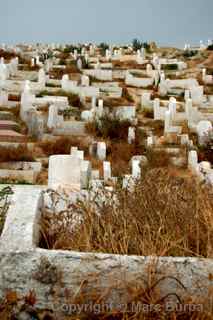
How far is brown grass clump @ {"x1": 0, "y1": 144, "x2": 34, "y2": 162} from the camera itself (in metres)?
22.7

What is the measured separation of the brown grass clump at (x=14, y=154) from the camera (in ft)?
74.4

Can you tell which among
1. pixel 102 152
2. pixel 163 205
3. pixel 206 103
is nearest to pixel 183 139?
pixel 102 152

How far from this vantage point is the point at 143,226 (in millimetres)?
3795

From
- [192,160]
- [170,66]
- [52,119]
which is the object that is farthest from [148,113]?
[170,66]

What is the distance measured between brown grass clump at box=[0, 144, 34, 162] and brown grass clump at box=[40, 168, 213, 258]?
1868 cm

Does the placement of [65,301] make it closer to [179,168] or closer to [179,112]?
[179,168]

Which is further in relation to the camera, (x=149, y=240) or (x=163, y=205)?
(x=163, y=205)

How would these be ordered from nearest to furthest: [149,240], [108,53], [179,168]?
1. [149,240]
2. [179,168]
3. [108,53]

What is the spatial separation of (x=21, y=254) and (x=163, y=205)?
4.42ft

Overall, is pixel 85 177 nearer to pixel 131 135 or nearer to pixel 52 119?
pixel 131 135

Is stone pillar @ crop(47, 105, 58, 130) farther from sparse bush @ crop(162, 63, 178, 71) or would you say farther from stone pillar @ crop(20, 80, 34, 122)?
sparse bush @ crop(162, 63, 178, 71)

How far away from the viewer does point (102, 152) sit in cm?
2580

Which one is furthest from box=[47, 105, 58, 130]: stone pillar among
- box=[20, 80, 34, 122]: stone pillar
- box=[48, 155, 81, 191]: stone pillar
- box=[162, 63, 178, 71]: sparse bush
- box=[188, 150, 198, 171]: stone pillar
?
box=[162, 63, 178, 71]: sparse bush

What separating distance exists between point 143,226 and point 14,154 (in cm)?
1974
